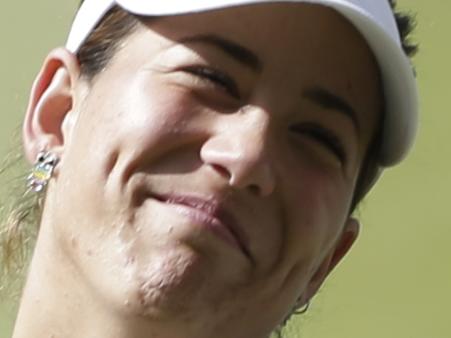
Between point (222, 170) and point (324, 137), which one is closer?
point (222, 170)

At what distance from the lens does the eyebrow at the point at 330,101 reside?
1.06 meters

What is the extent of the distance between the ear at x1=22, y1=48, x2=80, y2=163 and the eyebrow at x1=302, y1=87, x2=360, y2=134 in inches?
9.6

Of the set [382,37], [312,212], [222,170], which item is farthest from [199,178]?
[382,37]

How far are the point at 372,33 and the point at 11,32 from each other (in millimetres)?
788

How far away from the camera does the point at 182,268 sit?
0.97m

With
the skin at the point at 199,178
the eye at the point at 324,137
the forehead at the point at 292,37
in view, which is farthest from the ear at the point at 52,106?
the eye at the point at 324,137

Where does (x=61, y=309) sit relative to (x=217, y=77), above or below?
below

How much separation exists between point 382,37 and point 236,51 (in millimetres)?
143

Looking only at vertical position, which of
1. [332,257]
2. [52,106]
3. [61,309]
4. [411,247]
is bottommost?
[411,247]

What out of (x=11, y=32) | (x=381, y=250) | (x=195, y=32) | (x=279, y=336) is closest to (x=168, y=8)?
(x=195, y=32)

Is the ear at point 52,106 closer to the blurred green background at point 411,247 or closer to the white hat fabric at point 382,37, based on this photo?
the white hat fabric at point 382,37

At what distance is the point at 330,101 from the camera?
108 cm

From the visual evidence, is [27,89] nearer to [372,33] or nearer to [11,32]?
[11,32]

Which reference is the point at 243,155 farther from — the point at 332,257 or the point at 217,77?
the point at 332,257
